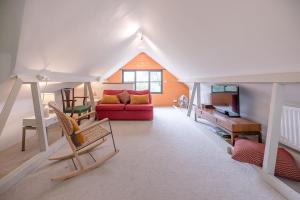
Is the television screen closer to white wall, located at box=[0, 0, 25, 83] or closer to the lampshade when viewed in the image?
white wall, located at box=[0, 0, 25, 83]

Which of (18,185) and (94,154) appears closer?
(18,185)

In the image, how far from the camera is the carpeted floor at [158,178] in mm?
1801

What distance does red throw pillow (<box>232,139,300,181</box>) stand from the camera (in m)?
2.08

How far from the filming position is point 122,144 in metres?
3.22

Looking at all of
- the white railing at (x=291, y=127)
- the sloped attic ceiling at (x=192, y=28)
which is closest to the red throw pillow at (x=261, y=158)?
the white railing at (x=291, y=127)

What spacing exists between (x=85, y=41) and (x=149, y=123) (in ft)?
8.51

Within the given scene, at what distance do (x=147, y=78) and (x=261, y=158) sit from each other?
6.45 meters

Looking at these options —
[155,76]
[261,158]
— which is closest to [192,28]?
[261,158]

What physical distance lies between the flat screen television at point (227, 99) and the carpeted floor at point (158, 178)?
2.88ft

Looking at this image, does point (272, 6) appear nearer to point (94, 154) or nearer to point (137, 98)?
point (94, 154)

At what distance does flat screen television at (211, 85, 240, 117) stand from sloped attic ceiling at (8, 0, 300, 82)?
92 centimetres

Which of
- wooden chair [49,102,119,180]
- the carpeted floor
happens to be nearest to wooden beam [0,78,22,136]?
wooden chair [49,102,119,180]

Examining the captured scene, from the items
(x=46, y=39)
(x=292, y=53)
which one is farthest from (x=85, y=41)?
(x=292, y=53)

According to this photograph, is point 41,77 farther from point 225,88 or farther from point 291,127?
point 291,127
